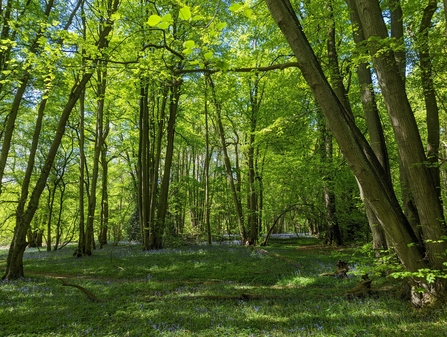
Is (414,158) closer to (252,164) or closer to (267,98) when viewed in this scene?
(252,164)

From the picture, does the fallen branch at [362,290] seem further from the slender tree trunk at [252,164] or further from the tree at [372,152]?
the slender tree trunk at [252,164]

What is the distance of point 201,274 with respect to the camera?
27.8 feet

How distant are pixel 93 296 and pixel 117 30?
12.4 metres

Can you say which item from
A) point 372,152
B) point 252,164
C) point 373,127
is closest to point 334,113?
point 372,152

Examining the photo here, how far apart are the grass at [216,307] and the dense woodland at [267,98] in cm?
86

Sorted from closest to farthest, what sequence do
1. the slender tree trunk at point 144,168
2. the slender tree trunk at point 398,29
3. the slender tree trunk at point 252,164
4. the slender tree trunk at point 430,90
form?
the slender tree trunk at point 430,90 → the slender tree trunk at point 398,29 → the slender tree trunk at point 144,168 → the slender tree trunk at point 252,164

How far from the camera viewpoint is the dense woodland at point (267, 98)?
3.88 meters

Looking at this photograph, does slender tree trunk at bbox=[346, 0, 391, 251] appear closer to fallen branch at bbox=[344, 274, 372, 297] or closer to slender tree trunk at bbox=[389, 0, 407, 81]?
slender tree trunk at bbox=[389, 0, 407, 81]

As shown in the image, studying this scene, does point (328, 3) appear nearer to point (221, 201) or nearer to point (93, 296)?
point (93, 296)

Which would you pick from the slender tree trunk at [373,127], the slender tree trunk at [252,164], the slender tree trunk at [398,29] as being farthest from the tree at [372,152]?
the slender tree trunk at [252,164]

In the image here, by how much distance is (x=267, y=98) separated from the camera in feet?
60.4

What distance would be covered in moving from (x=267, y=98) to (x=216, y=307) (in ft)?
51.2

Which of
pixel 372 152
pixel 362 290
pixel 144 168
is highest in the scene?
pixel 144 168

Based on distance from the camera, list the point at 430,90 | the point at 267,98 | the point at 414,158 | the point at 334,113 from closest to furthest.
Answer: the point at 334,113 → the point at 414,158 → the point at 430,90 → the point at 267,98
